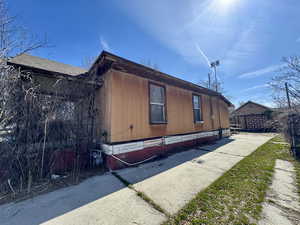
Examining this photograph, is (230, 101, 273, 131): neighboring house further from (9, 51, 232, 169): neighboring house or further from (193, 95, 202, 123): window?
(9, 51, 232, 169): neighboring house

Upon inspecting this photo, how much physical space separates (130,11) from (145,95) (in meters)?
3.70

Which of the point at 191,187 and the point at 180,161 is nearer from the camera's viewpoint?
the point at 191,187

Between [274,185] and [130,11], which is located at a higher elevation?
[130,11]

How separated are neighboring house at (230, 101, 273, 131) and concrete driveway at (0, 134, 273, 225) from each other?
17552mm

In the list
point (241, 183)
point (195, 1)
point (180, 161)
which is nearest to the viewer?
point (241, 183)

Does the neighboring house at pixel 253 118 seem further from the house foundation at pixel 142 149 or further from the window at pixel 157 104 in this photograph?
the window at pixel 157 104

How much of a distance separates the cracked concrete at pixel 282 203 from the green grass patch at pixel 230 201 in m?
0.09

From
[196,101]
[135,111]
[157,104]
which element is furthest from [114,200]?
[196,101]

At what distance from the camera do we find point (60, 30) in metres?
5.51

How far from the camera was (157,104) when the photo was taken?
220 inches

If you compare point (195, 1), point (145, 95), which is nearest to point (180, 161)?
point (145, 95)

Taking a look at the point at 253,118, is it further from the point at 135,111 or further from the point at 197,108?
the point at 135,111

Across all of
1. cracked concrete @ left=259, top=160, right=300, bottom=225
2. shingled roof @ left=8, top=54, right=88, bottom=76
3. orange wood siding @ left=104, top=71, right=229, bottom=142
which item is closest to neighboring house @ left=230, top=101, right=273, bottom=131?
orange wood siding @ left=104, top=71, right=229, bottom=142

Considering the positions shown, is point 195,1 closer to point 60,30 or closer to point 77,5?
point 77,5
